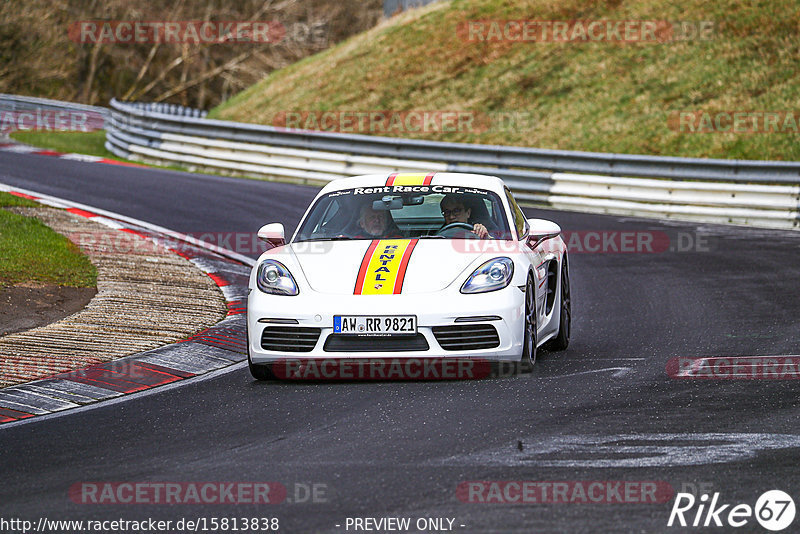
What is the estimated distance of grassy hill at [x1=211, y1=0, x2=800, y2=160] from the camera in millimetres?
27109

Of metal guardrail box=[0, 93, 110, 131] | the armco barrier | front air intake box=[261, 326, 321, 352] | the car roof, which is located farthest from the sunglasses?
metal guardrail box=[0, 93, 110, 131]

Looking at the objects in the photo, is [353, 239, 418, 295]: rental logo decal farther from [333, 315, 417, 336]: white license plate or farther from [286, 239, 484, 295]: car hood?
[333, 315, 417, 336]: white license plate

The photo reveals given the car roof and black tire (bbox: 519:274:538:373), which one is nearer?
black tire (bbox: 519:274:538:373)

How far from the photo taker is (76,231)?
1483 centimetres

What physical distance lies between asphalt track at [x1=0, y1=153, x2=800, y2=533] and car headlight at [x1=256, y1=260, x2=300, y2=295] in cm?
61

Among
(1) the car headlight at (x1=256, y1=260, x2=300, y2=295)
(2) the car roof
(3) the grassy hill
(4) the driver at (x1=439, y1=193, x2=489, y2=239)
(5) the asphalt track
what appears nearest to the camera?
(5) the asphalt track

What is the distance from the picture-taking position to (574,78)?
3133 centimetres

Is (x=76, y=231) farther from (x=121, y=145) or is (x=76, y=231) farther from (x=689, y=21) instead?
(x=689, y=21)

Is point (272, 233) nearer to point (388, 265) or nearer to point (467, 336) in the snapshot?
point (388, 265)

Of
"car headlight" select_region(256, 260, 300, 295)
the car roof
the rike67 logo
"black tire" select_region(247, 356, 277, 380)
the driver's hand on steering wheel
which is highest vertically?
the car roof

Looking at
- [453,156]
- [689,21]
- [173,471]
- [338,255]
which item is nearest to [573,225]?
[453,156]

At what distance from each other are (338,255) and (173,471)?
2.93 metres

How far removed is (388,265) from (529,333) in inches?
41.2

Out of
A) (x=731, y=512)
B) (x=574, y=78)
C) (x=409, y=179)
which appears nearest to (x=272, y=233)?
(x=409, y=179)
